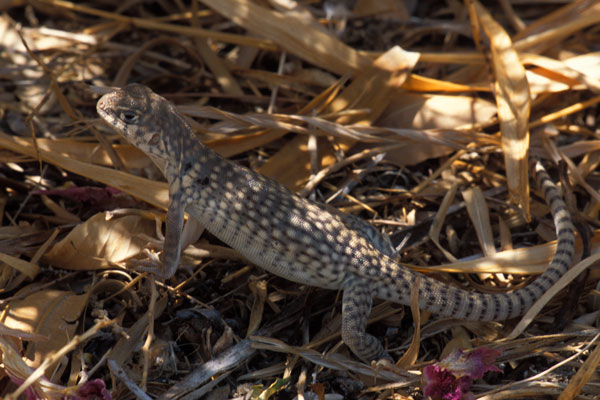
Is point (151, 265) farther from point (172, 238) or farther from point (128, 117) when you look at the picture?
point (128, 117)

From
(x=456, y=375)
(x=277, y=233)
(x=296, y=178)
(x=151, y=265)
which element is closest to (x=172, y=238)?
(x=151, y=265)

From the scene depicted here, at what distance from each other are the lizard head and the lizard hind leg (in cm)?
120

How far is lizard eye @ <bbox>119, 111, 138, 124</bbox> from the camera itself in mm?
3285

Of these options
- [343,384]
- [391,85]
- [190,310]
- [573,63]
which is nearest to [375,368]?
[343,384]

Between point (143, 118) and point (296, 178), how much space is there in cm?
114

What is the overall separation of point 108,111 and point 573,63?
3115mm

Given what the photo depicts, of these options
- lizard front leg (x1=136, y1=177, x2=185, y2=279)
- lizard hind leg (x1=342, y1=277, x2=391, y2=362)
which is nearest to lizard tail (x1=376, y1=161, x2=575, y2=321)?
lizard hind leg (x1=342, y1=277, x2=391, y2=362)

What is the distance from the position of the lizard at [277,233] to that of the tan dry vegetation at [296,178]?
166mm

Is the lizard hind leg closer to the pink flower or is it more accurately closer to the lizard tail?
the lizard tail

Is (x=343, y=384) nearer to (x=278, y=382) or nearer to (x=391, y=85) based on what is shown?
(x=278, y=382)

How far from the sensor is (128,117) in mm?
3305

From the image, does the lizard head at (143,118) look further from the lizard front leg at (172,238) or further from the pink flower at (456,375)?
the pink flower at (456,375)

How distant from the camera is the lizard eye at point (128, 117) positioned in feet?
10.8

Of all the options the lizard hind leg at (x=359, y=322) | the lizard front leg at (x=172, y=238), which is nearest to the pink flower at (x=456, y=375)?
the lizard hind leg at (x=359, y=322)
